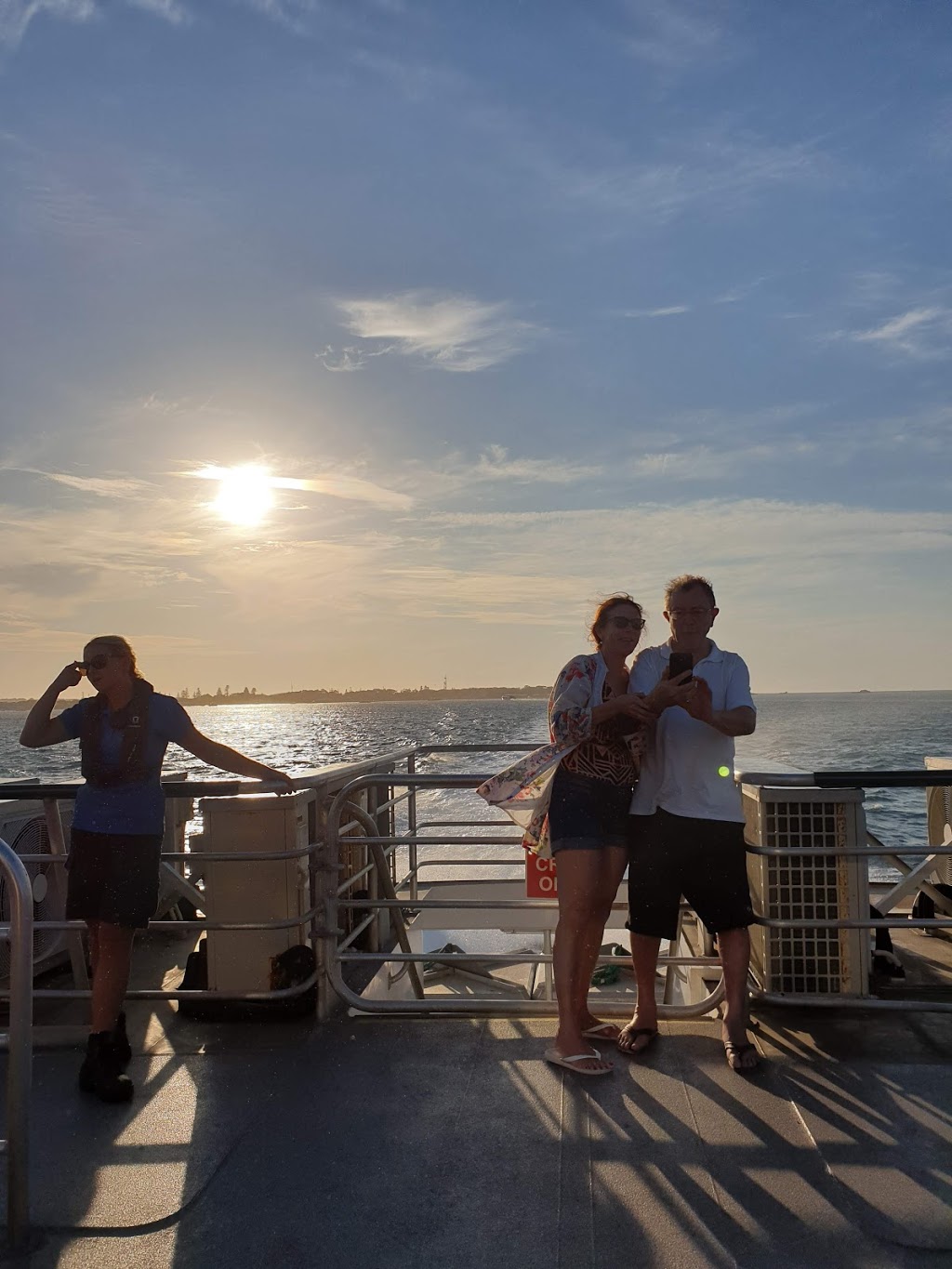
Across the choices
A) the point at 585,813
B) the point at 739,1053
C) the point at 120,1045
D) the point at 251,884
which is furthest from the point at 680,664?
the point at 120,1045

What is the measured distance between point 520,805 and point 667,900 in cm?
68

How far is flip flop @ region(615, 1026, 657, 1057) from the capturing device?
12.4ft

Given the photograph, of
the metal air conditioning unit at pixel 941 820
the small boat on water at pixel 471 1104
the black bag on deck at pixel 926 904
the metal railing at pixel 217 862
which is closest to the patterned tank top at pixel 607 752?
the small boat on water at pixel 471 1104

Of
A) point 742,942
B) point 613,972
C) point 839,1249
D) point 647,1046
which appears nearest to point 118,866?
point 647,1046

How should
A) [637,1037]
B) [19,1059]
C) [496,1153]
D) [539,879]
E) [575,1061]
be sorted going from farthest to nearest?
[539,879] → [637,1037] → [575,1061] → [496,1153] → [19,1059]

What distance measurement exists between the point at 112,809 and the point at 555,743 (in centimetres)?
168

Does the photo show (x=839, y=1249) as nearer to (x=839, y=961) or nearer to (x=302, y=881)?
(x=839, y=961)

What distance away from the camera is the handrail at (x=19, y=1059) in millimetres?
2498

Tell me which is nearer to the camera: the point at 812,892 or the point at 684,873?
the point at 684,873

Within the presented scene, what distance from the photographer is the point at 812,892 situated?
14.4 ft

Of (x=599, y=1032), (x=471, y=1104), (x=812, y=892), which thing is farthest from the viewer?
(x=812, y=892)

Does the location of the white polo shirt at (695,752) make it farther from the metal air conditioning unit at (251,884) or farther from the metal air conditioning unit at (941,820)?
the metal air conditioning unit at (941,820)

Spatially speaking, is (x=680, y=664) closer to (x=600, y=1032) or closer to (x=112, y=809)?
(x=600, y=1032)

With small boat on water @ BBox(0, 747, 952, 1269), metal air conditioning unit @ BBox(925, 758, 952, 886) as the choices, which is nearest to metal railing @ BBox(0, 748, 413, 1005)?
small boat on water @ BBox(0, 747, 952, 1269)
